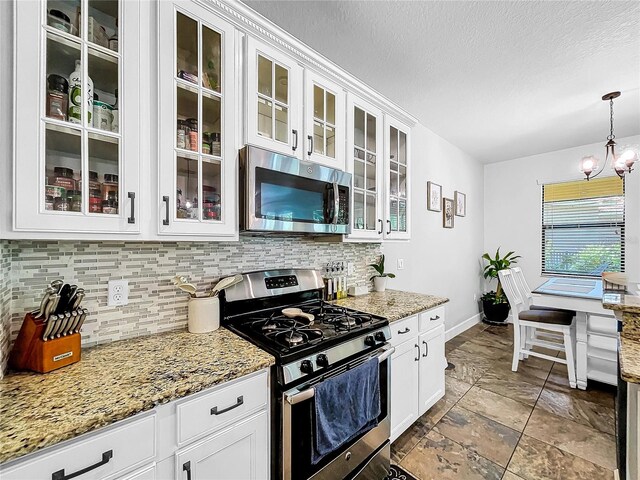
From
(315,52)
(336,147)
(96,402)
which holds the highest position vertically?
(315,52)

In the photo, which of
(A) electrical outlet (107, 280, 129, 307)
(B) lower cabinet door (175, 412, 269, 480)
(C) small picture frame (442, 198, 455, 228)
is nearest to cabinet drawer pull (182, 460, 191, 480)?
(B) lower cabinet door (175, 412, 269, 480)

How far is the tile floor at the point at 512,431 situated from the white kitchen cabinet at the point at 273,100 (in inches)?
82.6

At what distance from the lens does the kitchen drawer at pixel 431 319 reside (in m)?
1.97

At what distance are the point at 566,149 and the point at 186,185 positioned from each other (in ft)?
16.9

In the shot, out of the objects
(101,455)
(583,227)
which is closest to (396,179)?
(101,455)

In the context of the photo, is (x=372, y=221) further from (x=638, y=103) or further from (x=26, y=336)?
(x=638, y=103)

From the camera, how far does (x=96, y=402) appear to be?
0.80 meters

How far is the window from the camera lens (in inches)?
143

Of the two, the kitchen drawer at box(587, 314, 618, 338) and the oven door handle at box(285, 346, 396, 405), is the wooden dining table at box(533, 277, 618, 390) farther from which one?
the oven door handle at box(285, 346, 396, 405)

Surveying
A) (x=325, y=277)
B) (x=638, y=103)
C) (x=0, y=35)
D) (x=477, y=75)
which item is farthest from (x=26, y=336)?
(x=638, y=103)

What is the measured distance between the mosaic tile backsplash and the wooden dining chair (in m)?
2.65

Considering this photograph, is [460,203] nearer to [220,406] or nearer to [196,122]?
[196,122]

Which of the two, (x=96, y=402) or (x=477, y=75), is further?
(x=477, y=75)

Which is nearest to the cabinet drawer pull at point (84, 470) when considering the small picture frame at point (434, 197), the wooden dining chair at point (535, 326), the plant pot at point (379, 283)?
the plant pot at point (379, 283)
